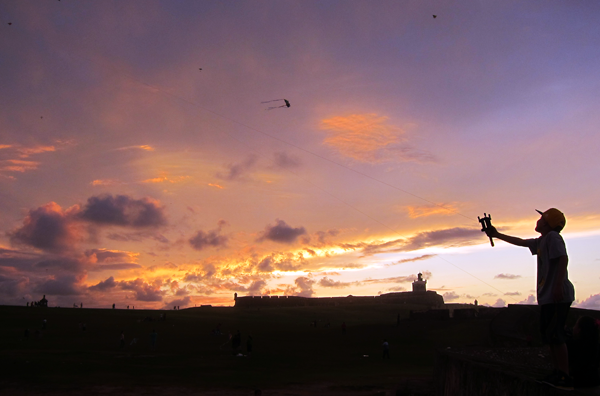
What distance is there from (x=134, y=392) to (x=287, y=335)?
94.6 feet

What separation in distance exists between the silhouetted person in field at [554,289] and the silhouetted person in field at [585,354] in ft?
0.69

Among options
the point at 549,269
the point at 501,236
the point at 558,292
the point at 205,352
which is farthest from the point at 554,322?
the point at 205,352

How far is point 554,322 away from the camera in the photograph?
4664 millimetres

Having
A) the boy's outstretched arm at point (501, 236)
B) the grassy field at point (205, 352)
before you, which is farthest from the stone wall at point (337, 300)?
the boy's outstretched arm at point (501, 236)

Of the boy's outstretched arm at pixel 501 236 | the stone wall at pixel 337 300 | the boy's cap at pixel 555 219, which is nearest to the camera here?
the boy's cap at pixel 555 219

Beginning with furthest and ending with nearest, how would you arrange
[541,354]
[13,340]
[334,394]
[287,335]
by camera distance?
[287,335]
[13,340]
[334,394]
[541,354]

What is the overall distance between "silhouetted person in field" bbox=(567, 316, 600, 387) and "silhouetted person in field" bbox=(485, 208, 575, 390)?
21cm

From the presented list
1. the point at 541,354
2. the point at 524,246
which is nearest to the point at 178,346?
the point at 541,354

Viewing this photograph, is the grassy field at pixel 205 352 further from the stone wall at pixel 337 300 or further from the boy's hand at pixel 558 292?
the stone wall at pixel 337 300

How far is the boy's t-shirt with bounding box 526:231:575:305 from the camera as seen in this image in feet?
15.3

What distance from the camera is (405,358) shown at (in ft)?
106

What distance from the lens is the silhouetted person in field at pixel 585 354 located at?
173 inches

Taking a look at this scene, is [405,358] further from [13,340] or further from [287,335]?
[13,340]

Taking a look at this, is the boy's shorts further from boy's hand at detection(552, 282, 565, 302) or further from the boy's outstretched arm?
the boy's outstretched arm
